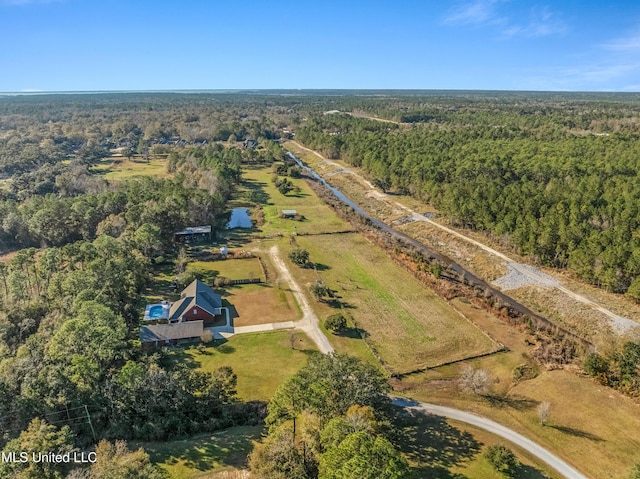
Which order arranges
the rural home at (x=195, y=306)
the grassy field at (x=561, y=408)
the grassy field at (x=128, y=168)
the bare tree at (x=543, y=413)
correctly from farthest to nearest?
the grassy field at (x=128, y=168)
the rural home at (x=195, y=306)
the bare tree at (x=543, y=413)
the grassy field at (x=561, y=408)

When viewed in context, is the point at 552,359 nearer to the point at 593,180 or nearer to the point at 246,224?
the point at 593,180

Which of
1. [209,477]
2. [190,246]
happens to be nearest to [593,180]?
[190,246]

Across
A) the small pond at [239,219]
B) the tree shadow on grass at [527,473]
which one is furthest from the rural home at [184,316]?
the small pond at [239,219]

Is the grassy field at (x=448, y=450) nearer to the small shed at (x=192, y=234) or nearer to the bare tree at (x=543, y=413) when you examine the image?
the bare tree at (x=543, y=413)

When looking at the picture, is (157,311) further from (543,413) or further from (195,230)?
(543,413)

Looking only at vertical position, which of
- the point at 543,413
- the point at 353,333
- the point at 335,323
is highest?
the point at 335,323

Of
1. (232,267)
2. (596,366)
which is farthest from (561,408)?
(232,267)

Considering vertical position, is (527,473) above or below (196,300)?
below
